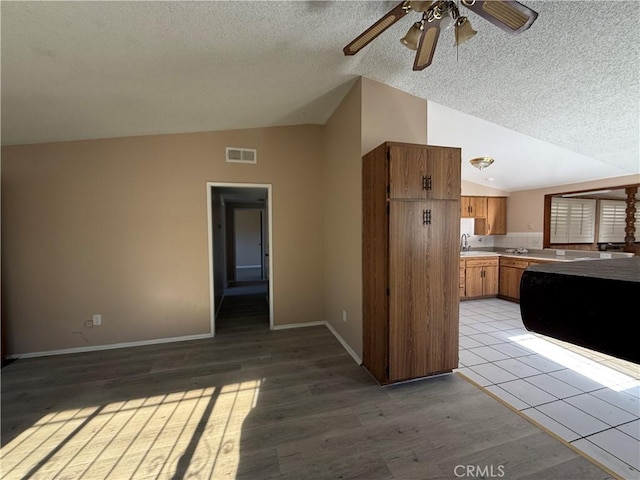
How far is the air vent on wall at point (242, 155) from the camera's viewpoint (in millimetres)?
3422

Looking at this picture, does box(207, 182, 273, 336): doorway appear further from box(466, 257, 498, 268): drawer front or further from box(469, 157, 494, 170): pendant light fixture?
box(466, 257, 498, 268): drawer front

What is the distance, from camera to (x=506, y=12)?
122cm

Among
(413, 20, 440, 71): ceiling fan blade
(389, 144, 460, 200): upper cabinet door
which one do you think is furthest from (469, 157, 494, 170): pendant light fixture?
(413, 20, 440, 71): ceiling fan blade

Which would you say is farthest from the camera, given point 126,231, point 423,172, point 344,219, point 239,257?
point 239,257

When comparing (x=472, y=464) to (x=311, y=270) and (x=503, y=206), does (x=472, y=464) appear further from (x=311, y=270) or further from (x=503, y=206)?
(x=503, y=206)

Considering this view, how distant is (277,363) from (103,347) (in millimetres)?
2159

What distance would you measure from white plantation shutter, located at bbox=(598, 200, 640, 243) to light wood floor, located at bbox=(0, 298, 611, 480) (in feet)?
15.4

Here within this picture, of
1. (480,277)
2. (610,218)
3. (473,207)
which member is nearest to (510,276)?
(480,277)

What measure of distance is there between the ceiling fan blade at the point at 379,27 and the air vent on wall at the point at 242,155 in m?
2.19

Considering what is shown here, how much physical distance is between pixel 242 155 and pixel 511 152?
3852mm

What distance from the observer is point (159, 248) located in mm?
3223

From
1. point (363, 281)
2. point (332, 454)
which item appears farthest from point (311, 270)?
point (332, 454)

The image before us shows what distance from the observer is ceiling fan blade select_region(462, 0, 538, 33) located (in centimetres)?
117

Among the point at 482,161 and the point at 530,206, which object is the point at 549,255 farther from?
the point at 482,161
